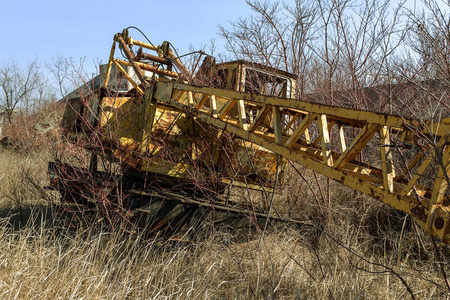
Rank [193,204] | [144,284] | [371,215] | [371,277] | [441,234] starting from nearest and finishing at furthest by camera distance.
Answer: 1. [441,234]
2. [144,284]
3. [371,277]
4. [193,204]
5. [371,215]

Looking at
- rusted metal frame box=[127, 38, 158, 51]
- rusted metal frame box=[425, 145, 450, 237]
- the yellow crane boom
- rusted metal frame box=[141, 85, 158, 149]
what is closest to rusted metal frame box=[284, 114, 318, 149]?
the yellow crane boom

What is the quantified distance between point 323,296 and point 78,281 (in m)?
2.39

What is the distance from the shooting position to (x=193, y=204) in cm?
466

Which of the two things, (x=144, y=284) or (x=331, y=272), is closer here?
(x=144, y=284)

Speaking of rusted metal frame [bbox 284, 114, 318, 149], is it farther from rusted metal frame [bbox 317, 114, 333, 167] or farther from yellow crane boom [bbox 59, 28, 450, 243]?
rusted metal frame [bbox 317, 114, 333, 167]

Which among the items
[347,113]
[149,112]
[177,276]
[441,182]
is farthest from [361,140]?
[149,112]

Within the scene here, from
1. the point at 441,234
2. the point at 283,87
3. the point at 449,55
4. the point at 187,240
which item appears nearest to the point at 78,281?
the point at 187,240

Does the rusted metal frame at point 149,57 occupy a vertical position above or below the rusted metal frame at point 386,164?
above

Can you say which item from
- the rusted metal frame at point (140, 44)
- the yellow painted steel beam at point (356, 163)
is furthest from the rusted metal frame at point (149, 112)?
the rusted metal frame at point (140, 44)

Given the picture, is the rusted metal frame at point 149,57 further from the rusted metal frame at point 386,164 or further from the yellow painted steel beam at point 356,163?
the rusted metal frame at point 386,164

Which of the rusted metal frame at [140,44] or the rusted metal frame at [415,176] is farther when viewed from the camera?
the rusted metal frame at [140,44]

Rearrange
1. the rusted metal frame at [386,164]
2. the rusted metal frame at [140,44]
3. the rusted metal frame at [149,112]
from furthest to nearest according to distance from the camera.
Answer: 1. the rusted metal frame at [140,44]
2. the rusted metal frame at [149,112]
3. the rusted metal frame at [386,164]

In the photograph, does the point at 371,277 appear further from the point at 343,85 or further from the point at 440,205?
the point at 343,85

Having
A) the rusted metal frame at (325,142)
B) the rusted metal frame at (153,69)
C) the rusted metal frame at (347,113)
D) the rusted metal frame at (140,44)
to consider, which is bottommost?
the rusted metal frame at (325,142)
